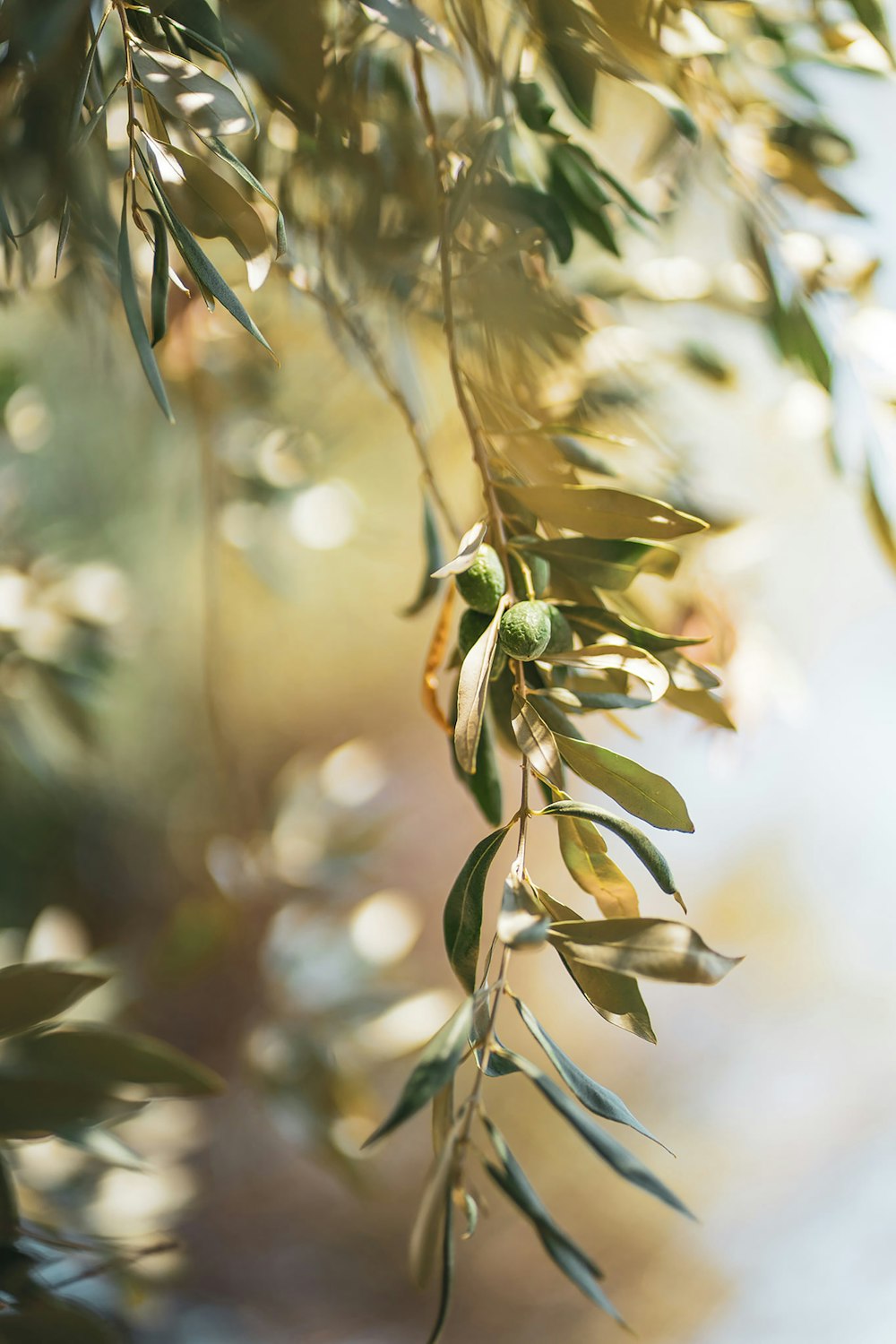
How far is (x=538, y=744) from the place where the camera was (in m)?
0.22

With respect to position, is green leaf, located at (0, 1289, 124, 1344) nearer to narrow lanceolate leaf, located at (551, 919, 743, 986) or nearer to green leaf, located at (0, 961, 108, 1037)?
green leaf, located at (0, 961, 108, 1037)

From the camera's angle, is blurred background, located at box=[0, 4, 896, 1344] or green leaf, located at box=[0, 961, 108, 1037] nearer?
green leaf, located at box=[0, 961, 108, 1037]

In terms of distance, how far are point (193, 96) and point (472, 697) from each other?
0.52 feet

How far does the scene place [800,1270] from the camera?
2.21 ft

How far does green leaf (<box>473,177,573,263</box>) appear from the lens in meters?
0.29

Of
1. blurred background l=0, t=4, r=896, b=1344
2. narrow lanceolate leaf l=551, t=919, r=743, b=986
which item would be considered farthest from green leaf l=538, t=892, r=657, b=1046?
blurred background l=0, t=4, r=896, b=1344

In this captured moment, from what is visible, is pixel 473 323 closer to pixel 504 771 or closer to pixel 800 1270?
pixel 504 771

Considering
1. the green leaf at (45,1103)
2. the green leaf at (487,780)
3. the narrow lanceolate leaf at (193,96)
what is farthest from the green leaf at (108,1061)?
the narrow lanceolate leaf at (193,96)

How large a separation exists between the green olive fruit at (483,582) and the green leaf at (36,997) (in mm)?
145

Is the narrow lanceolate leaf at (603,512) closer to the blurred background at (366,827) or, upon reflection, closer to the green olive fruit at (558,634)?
the green olive fruit at (558,634)

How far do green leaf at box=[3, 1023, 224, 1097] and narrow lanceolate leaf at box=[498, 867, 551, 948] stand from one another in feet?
0.30

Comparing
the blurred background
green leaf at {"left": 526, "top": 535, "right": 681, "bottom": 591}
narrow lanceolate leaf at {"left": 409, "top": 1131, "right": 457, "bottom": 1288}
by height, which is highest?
green leaf at {"left": 526, "top": 535, "right": 681, "bottom": 591}

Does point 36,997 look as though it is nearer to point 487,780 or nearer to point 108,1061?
point 108,1061

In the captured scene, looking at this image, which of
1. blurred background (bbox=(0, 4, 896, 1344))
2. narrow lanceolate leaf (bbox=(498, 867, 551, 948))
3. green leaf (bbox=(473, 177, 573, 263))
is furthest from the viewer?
blurred background (bbox=(0, 4, 896, 1344))
